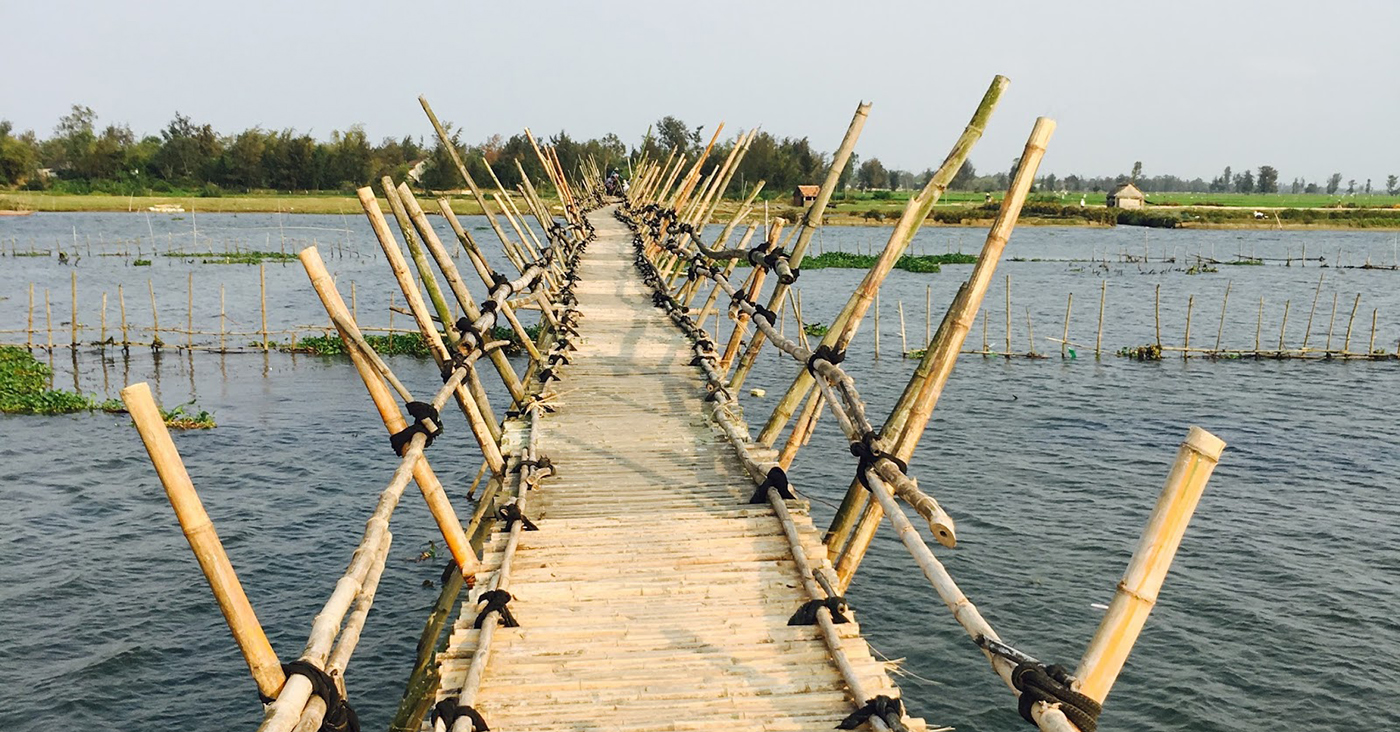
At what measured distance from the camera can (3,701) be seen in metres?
9.76

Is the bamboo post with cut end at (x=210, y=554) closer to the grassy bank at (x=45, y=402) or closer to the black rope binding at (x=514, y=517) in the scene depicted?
the black rope binding at (x=514, y=517)

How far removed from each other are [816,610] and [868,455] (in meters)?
0.76

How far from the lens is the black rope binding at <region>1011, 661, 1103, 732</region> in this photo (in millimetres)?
2828

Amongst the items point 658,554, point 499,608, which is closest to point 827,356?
point 658,554

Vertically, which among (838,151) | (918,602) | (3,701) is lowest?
(3,701)

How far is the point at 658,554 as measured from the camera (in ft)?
16.8

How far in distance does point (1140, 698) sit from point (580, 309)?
Result: 7.80 m

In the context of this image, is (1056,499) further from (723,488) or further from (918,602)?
(723,488)

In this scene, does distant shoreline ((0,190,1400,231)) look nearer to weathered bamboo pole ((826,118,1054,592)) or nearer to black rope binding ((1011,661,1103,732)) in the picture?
weathered bamboo pole ((826,118,1054,592))

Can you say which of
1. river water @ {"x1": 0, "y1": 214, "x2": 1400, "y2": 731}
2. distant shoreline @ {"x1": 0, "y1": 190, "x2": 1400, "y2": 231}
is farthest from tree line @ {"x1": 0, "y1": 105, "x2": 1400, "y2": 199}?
river water @ {"x1": 0, "y1": 214, "x2": 1400, "y2": 731}

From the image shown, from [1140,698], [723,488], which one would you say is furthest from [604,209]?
[723,488]

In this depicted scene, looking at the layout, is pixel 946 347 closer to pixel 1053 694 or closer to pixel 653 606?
pixel 653 606

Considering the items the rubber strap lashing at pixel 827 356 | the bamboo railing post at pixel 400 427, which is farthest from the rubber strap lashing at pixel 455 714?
the rubber strap lashing at pixel 827 356

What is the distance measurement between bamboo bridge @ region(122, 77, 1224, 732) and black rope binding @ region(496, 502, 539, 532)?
1cm
